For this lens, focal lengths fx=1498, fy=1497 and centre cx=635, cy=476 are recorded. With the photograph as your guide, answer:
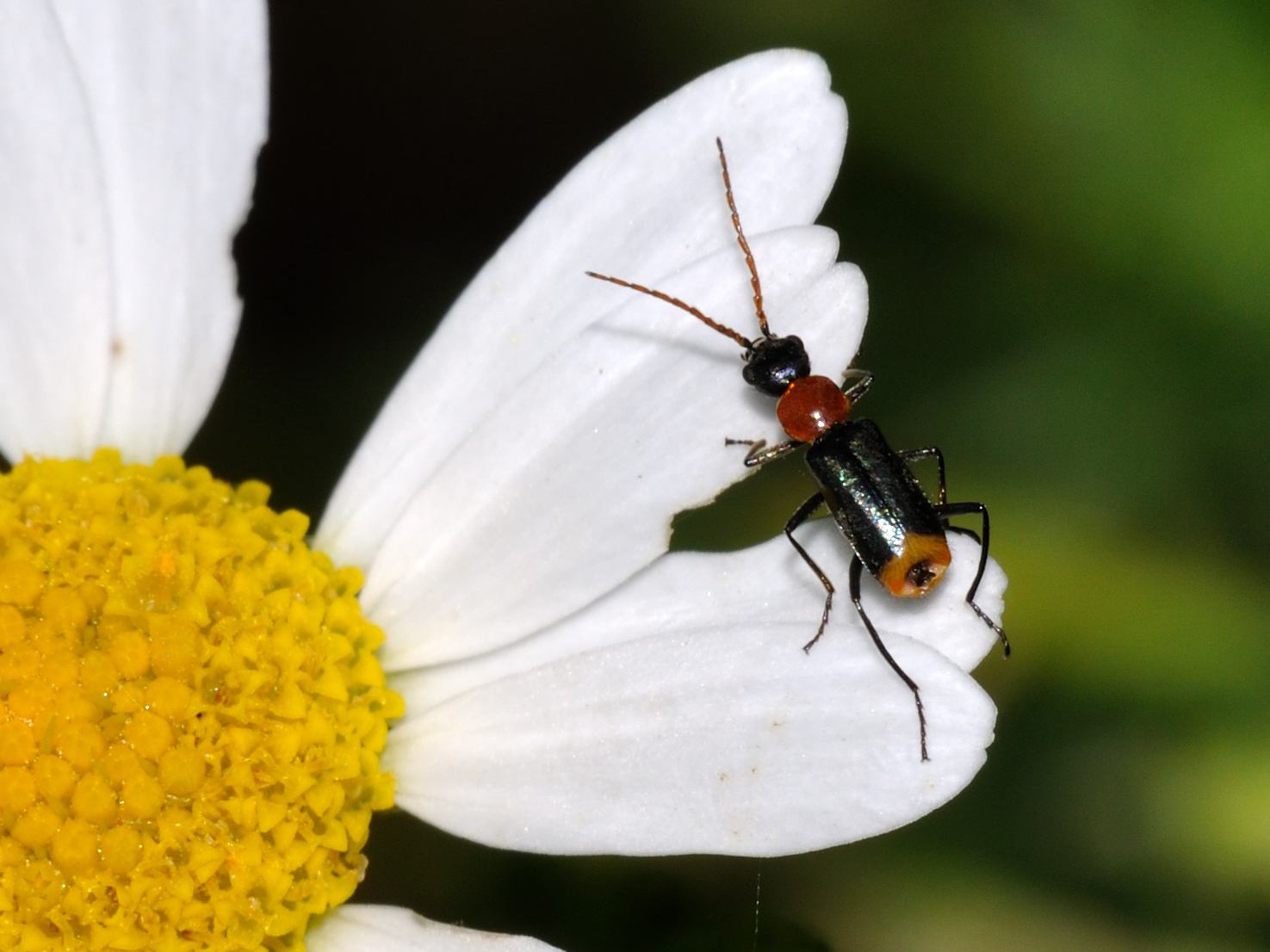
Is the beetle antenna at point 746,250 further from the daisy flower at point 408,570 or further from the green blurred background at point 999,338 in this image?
the green blurred background at point 999,338

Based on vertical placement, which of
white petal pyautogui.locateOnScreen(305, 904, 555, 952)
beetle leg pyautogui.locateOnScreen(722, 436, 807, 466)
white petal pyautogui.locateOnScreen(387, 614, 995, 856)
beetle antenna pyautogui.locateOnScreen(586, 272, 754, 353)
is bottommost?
white petal pyautogui.locateOnScreen(305, 904, 555, 952)

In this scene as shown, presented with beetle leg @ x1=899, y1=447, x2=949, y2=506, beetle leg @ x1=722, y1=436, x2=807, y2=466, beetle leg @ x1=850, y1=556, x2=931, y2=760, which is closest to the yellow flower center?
beetle leg @ x1=722, y1=436, x2=807, y2=466

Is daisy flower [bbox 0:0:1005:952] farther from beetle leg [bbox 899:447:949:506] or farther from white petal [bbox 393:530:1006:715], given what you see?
beetle leg [bbox 899:447:949:506]

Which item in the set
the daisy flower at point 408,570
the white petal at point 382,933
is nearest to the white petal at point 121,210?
the daisy flower at point 408,570

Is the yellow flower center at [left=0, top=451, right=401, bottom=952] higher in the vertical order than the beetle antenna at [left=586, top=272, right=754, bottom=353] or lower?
lower

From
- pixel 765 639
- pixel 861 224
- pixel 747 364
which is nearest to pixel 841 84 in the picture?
pixel 861 224

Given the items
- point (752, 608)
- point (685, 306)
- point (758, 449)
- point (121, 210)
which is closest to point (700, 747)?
point (752, 608)

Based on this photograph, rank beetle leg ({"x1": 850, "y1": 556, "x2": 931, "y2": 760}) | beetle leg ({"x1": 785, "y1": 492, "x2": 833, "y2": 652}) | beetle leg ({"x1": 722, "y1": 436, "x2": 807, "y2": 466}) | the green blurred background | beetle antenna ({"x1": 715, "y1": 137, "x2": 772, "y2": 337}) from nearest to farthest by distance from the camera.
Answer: beetle leg ({"x1": 850, "y1": 556, "x2": 931, "y2": 760})
beetle leg ({"x1": 785, "y1": 492, "x2": 833, "y2": 652})
beetle antenna ({"x1": 715, "y1": 137, "x2": 772, "y2": 337})
beetle leg ({"x1": 722, "y1": 436, "x2": 807, "y2": 466})
the green blurred background

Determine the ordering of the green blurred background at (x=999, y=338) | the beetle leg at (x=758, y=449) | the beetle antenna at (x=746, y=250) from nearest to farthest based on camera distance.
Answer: the beetle antenna at (x=746, y=250) < the beetle leg at (x=758, y=449) < the green blurred background at (x=999, y=338)
